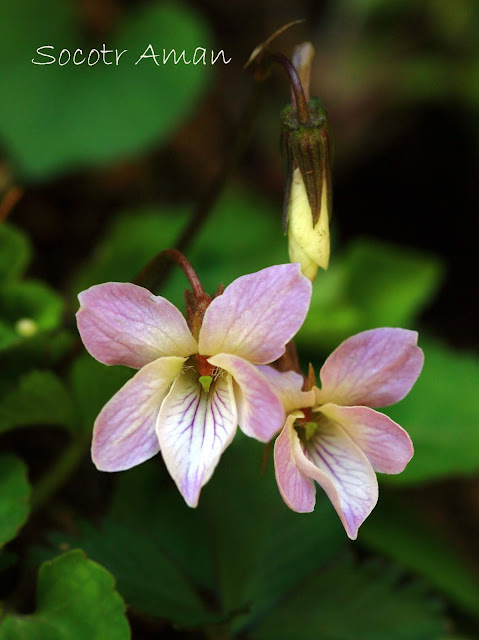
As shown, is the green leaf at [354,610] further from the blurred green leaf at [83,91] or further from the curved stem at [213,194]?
the blurred green leaf at [83,91]

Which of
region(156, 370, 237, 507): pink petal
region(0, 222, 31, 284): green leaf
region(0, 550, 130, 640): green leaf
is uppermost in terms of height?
region(0, 222, 31, 284): green leaf

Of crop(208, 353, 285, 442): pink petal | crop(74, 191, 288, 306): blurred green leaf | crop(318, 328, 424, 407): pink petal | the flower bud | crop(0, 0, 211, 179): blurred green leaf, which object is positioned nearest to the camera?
crop(208, 353, 285, 442): pink petal

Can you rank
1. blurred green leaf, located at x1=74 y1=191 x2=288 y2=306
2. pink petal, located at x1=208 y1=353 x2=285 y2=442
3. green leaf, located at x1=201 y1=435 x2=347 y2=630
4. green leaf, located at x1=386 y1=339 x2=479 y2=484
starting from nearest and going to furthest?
pink petal, located at x1=208 y1=353 x2=285 y2=442, green leaf, located at x1=201 y1=435 x2=347 y2=630, green leaf, located at x1=386 y1=339 x2=479 y2=484, blurred green leaf, located at x1=74 y1=191 x2=288 y2=306

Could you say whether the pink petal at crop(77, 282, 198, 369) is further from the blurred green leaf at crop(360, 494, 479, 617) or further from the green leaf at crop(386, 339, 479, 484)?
the blurred green leaf at crop(360, 494, 479, 617)

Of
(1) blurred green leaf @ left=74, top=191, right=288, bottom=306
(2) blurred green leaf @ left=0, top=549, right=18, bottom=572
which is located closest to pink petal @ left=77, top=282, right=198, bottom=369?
(2) blurred green leaf @ left=0, top=549, right=18, bottom=572

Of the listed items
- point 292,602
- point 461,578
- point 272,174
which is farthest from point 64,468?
point 272,174

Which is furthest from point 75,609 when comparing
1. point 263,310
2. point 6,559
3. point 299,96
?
point 299,96

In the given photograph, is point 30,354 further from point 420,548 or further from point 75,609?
point 420,548

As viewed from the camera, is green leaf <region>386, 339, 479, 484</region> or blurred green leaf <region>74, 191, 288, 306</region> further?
blurred green leaf <region>74, 191, 288, 306</region>
